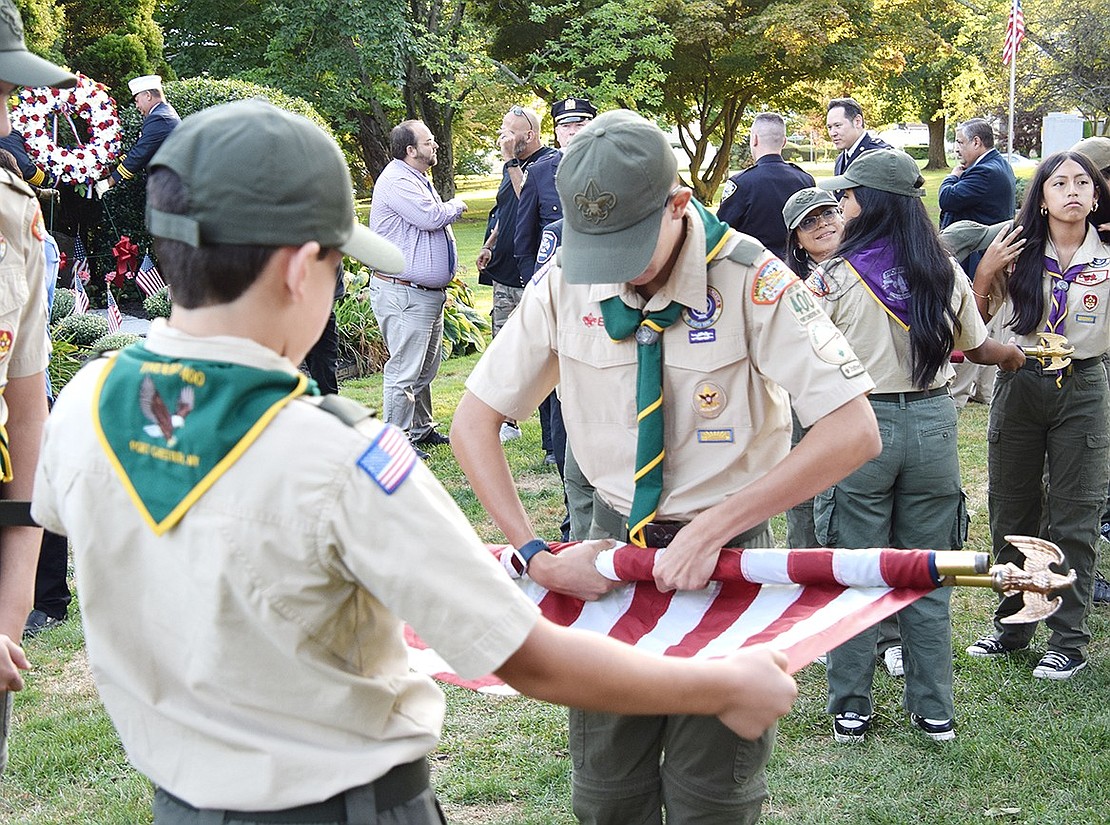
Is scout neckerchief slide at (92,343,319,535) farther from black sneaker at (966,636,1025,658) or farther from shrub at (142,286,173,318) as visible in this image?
shrub at (142,286,173,318)

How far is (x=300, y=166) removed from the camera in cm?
161

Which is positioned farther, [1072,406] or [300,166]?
[1072,406]

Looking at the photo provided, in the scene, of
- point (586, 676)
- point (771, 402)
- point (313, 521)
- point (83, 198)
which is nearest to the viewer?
point (313, 521)

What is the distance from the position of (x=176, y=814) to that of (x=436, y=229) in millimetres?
7439

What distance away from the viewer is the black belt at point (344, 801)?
1.72m

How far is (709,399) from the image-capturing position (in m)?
2.84

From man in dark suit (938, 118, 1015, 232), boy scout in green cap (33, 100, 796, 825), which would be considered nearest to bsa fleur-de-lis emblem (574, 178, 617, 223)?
boy scout in green cap (33, 100, 796, 825)

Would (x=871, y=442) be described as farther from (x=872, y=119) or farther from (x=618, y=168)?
(x=872, y=119)

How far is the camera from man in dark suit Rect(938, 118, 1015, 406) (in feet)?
31.4

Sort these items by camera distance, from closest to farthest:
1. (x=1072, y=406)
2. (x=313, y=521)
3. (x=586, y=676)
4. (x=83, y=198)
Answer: (x=313, y=521) < (x=586, y=676) < (x=1072, y=406) < (x=83, y=198)

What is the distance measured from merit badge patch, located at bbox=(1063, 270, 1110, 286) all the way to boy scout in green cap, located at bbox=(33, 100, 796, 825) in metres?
4.18

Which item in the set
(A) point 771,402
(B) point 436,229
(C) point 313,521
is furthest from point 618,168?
(B) point 436,229

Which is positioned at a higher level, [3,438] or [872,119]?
[3,438]

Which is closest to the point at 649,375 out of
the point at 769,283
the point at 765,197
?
the point at 769,283
